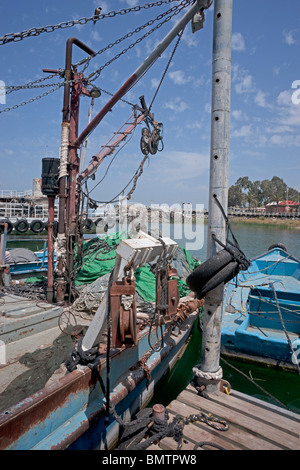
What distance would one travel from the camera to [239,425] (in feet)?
9.69

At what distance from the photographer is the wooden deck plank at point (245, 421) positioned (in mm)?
2750

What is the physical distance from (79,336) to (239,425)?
9.82ft

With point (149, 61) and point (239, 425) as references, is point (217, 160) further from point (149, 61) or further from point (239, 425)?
point (239, 425)

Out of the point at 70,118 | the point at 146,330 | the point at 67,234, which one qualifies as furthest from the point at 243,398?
the point at 70,118

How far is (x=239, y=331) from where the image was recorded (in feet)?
20.9

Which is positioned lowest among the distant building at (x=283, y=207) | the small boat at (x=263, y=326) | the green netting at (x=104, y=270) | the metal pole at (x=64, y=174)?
Answer: the small boat at (x=263, y=326)

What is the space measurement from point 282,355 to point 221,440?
4042mm

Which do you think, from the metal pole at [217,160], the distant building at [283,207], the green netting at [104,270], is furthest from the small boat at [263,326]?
the distant building at [283,207]

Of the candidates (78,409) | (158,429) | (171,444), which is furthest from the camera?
(78,409)

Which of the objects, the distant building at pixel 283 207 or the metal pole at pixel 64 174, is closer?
the metal pole at pixel 64 174

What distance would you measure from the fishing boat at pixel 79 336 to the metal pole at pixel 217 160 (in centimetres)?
46

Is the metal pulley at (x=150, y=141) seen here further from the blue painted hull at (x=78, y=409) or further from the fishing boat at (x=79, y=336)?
the blue painted hull at (x=78, y=409)

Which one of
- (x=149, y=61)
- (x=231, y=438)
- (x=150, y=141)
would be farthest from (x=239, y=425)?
(x=150, y=141)

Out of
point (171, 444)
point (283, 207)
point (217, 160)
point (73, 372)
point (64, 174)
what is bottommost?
point (171, 444)
